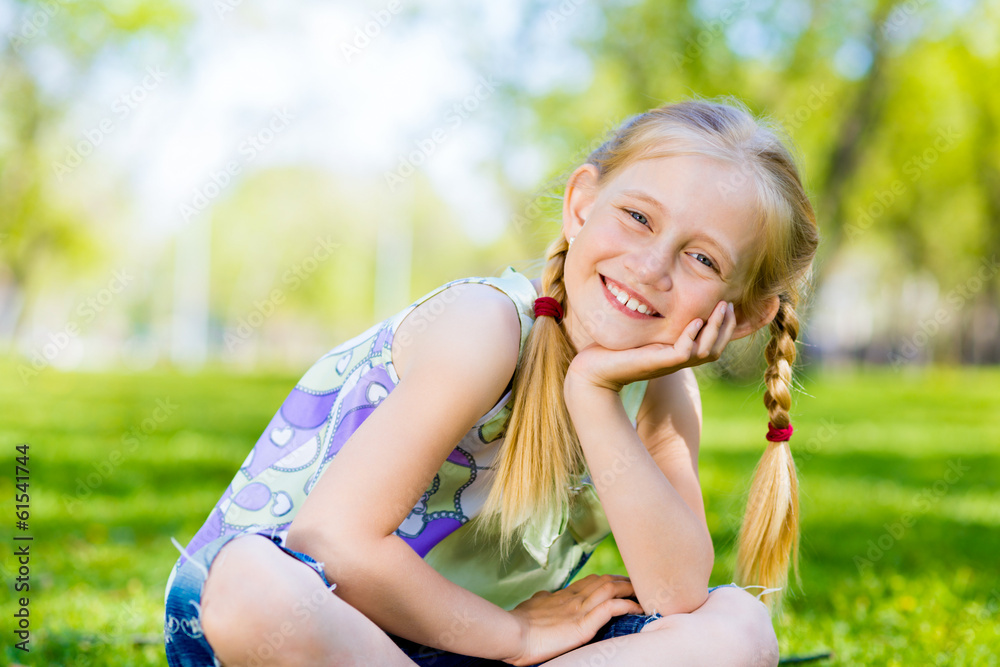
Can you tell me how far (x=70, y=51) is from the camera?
1855cm

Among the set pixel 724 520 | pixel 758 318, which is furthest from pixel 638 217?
pixel 724 520

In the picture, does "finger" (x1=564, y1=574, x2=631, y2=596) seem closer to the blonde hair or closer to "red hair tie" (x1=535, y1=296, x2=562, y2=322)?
the blonde hair

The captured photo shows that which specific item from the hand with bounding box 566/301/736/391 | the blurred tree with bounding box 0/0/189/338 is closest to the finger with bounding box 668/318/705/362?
the hand with bounding box 566/301/736/391

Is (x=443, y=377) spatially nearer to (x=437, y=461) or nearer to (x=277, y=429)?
(x=437, y=461)

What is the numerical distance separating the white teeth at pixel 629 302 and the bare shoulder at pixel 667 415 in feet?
1.33

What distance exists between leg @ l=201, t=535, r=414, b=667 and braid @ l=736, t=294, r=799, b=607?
112cm

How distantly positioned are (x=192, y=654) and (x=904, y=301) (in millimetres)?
34375

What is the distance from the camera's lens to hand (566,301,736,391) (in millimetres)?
1788

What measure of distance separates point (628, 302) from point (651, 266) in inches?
3.9

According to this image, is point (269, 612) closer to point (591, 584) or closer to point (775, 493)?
point (591, 584)

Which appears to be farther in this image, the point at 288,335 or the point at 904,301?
the point at 288,335

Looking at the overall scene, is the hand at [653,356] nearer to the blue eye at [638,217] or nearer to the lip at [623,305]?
the lip at [623,305]

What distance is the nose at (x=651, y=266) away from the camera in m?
1.82

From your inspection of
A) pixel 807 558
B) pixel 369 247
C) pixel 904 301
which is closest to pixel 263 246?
pixel 369 247
